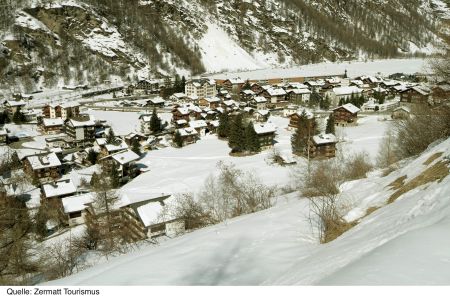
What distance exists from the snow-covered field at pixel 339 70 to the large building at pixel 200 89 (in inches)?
747

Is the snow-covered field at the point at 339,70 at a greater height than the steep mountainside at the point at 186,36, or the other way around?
the steep mountainside at the point at 186,36

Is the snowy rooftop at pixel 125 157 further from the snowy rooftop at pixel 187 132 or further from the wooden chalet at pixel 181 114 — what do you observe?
the wooden chalet at pixel 181 114

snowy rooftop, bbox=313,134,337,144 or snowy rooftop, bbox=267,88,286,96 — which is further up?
snowy rooftop, bbox=267,88,286,96

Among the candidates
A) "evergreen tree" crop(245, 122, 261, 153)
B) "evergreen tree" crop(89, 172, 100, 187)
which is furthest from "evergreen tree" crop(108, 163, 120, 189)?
"evergreen tree" crop(245, 122, 261, 153)

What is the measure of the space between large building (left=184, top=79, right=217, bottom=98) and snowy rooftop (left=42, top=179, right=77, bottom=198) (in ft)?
146

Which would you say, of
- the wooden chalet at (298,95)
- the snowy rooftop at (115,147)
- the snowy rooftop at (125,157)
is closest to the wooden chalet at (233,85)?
the wooden chalet at (298,95)

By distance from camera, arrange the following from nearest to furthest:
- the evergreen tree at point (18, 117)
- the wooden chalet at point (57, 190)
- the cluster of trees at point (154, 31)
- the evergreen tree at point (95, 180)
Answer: the wooden chalet at point (57, 190), the evergreen tree at point (95, 180), the evergreen tree at point (18, 117), the cluster of trees at point (154, 31)

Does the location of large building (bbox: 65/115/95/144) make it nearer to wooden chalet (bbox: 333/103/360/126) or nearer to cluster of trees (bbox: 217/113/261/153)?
cluster of trees (bbox: 217/113/261/153)

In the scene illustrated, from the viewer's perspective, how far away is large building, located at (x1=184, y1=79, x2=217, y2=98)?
74375 mm

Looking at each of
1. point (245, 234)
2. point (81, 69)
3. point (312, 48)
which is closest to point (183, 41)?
point (81, 69)

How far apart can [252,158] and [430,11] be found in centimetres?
18996

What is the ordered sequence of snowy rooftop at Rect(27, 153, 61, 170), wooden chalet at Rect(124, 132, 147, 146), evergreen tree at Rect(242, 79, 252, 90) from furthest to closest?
1. evergreen tree at Rect(242, 79, 252, 90)
2. wooden chalet at Rect(124, 132, 147, 146)
3. snowy rooftop at Rect(27, 153, 61, 170)

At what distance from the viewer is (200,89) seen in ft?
245

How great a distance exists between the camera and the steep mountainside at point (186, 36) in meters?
83.9
